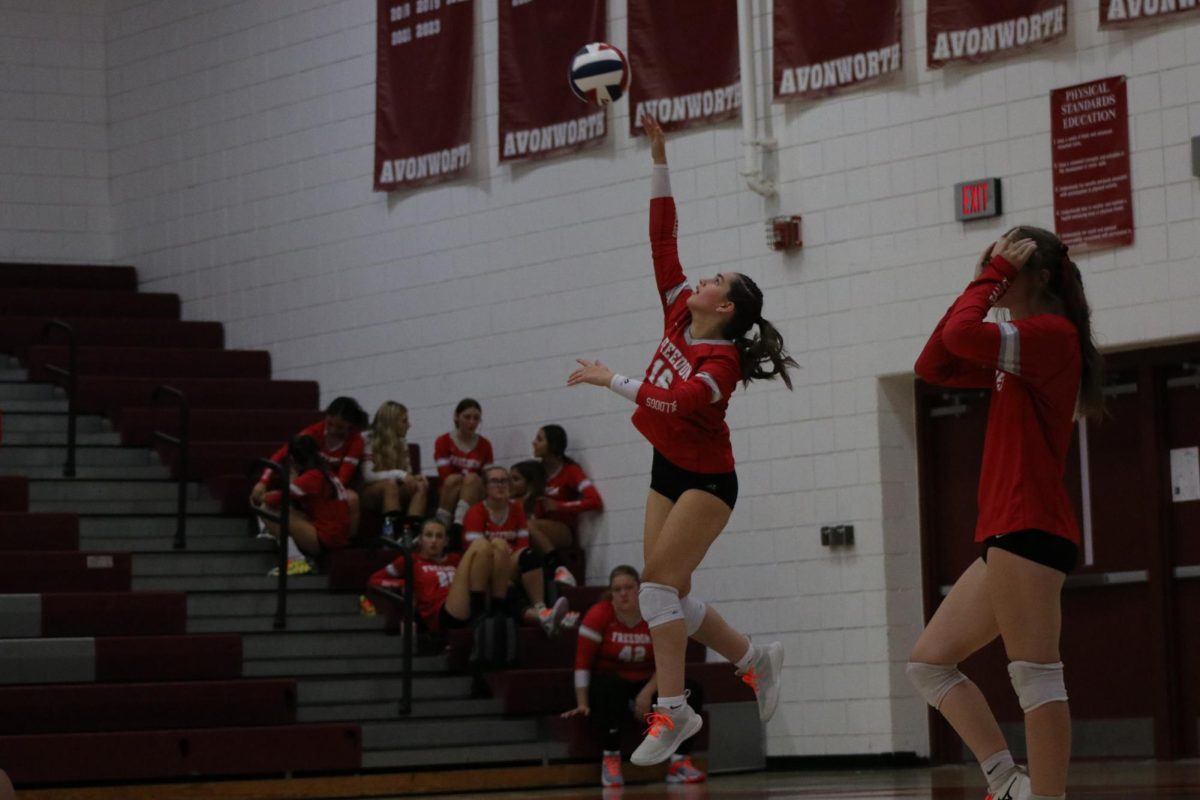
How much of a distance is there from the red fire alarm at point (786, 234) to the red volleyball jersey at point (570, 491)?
2.38m

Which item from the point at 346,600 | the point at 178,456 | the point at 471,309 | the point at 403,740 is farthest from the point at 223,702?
the point at 471,309

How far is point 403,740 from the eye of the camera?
12.1 metres

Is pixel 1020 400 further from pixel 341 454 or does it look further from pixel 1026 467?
pixel 341 454

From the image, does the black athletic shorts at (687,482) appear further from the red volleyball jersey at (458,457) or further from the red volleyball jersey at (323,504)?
the red volleyball jersey at (458,457)

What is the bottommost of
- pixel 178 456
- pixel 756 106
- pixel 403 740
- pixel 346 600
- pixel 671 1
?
pixel 403 740

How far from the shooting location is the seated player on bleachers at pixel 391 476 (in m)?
14.0

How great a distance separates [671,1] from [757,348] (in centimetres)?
679

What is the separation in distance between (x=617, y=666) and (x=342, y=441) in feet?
10.3

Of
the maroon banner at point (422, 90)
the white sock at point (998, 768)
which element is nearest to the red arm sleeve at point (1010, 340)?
the white sock at point (998, 768)

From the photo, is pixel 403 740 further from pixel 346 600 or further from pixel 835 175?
pixel 835 175

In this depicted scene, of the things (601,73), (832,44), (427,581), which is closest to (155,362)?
(427,581)

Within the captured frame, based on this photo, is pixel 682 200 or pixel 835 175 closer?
pixel 835 175

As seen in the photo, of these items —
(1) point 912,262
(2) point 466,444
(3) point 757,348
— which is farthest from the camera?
(2) point 466,444

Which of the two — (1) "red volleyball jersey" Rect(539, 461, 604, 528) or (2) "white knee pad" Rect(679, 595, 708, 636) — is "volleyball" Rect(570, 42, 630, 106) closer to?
(2) "white knee pad" Rect(679, 595, 708, 636)
